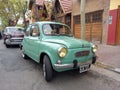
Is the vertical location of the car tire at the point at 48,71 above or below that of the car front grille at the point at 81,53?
below

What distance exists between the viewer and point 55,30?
230 inches

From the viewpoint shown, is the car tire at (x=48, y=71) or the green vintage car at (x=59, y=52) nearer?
the green vintage car at (x=59, y=52)

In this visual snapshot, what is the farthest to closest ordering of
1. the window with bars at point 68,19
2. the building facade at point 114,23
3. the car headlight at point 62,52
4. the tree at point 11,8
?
the tree at point 11,8, the window with bars at point 68,19, the building facade at point 114,23, the car headlight at point 62,52

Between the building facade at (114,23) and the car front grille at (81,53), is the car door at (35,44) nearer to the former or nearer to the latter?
the car front grille at (81,53)

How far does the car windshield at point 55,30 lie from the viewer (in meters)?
5.59

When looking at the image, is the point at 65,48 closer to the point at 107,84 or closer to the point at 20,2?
the point at 107,84

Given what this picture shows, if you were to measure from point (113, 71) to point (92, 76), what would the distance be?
90 centimetres

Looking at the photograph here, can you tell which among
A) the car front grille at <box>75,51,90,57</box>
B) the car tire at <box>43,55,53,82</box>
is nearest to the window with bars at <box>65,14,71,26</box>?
the car front grille at <box>75,51,90,57</box>

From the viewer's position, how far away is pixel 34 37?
5.92 metres

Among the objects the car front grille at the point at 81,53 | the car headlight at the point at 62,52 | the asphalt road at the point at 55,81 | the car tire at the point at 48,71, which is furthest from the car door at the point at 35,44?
the car front grille at the point at 81,53

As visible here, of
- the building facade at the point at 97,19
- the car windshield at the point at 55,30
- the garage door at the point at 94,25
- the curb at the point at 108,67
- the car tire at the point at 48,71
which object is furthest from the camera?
the garage door at the point at 94,25

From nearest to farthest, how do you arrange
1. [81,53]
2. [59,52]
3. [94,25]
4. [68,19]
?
[59,52]
[81,53]
[94,25]
[68,19]

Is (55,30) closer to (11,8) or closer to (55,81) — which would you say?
(55,81)

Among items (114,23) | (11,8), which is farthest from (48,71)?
(11,8)
